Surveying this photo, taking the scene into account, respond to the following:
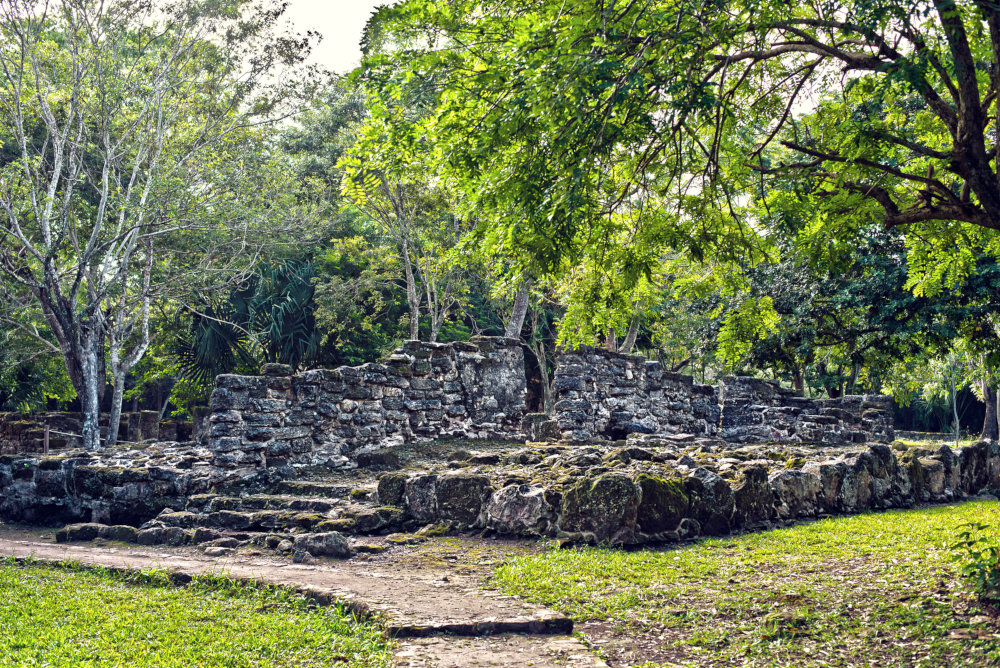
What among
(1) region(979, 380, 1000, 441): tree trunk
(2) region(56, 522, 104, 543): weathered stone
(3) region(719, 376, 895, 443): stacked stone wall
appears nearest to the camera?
(2) region(56, 522, 104, 543): weathered stone

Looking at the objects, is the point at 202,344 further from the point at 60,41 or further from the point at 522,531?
the point at 522,531

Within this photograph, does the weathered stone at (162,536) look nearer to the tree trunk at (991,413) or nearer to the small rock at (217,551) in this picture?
the small rock at (217,551)

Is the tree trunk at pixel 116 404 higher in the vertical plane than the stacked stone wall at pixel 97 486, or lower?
higher

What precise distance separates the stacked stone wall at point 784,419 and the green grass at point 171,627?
491 inches

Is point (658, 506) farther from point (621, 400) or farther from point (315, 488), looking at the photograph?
point (621, 400)

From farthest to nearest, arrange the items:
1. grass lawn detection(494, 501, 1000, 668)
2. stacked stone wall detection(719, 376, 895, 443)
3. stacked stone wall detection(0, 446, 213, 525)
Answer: stacked stone wall detection(719, 376, 895, 443) < stacked stone wall detection(0, 446, 213, 525) < grass lawn detection(494, 501, 1000, 668)

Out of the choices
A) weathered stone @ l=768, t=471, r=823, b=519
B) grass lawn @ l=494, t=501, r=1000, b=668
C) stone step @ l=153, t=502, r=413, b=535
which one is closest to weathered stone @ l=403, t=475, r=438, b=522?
stone step @ l=153, t=502, r=413, b=535

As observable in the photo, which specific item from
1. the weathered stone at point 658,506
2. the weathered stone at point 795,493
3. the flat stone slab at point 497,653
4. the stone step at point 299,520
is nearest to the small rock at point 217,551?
the stone step at point 299,520

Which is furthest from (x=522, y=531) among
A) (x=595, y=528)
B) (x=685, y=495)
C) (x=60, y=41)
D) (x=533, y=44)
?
(x=60, y=41)

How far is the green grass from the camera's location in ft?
15.7

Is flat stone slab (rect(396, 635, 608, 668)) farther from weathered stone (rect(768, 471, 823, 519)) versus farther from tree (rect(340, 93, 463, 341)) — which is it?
tree (rect(340, 93, 463, 341))

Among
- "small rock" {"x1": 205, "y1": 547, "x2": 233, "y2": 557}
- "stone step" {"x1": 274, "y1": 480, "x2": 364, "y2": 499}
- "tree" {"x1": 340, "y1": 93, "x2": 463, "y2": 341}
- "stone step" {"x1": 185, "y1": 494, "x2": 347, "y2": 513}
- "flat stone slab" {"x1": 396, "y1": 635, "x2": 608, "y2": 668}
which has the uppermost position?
"tree" {"x1": 340, "y1": 93, "x2": 463, "y2": 341}

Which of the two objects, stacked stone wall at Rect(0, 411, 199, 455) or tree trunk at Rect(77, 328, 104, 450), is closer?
tree trunk at Rect(77, 328, 104, 450)

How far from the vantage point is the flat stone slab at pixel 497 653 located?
4.74 meters
